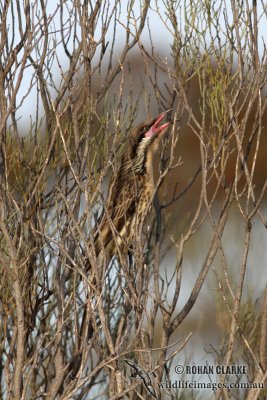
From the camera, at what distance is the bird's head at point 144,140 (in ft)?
18.1

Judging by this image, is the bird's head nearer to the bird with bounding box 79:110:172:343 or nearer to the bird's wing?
the bird with bounding box 79:110:172:343

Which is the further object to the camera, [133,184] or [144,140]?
[144,140]

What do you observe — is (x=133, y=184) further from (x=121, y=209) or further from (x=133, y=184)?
(x=121, y=209)

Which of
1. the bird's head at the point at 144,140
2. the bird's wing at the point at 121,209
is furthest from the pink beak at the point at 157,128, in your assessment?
the bird's wing at the point at 121,209

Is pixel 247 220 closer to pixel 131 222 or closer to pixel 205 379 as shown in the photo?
pixel 131 222

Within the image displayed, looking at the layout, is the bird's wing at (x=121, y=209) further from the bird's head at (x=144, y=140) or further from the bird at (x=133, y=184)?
the bird's head at (x=144, y=140)

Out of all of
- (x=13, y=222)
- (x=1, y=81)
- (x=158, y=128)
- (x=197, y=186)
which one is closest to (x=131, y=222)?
(x=158, y=128)

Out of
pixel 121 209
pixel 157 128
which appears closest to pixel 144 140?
pixel 157 128

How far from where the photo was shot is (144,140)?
5680 millimetres

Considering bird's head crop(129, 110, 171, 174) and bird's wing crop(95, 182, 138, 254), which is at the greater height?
bird's head crop(129, 110, 171, 174)

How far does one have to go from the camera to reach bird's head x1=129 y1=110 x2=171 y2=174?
18.1ft

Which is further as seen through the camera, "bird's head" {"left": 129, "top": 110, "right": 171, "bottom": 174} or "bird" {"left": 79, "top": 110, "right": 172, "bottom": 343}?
"bird's head" {"left": 129, "top": 110, "right": 171, "bottom": 174}

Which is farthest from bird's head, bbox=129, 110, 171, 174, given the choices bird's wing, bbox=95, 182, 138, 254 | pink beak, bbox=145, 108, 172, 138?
bird's wing, bbox=95, 182, 138, 254

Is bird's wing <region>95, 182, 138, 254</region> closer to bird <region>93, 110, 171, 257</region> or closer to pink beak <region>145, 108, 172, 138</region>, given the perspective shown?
bird <region>93, 110, 171, 257</region>
